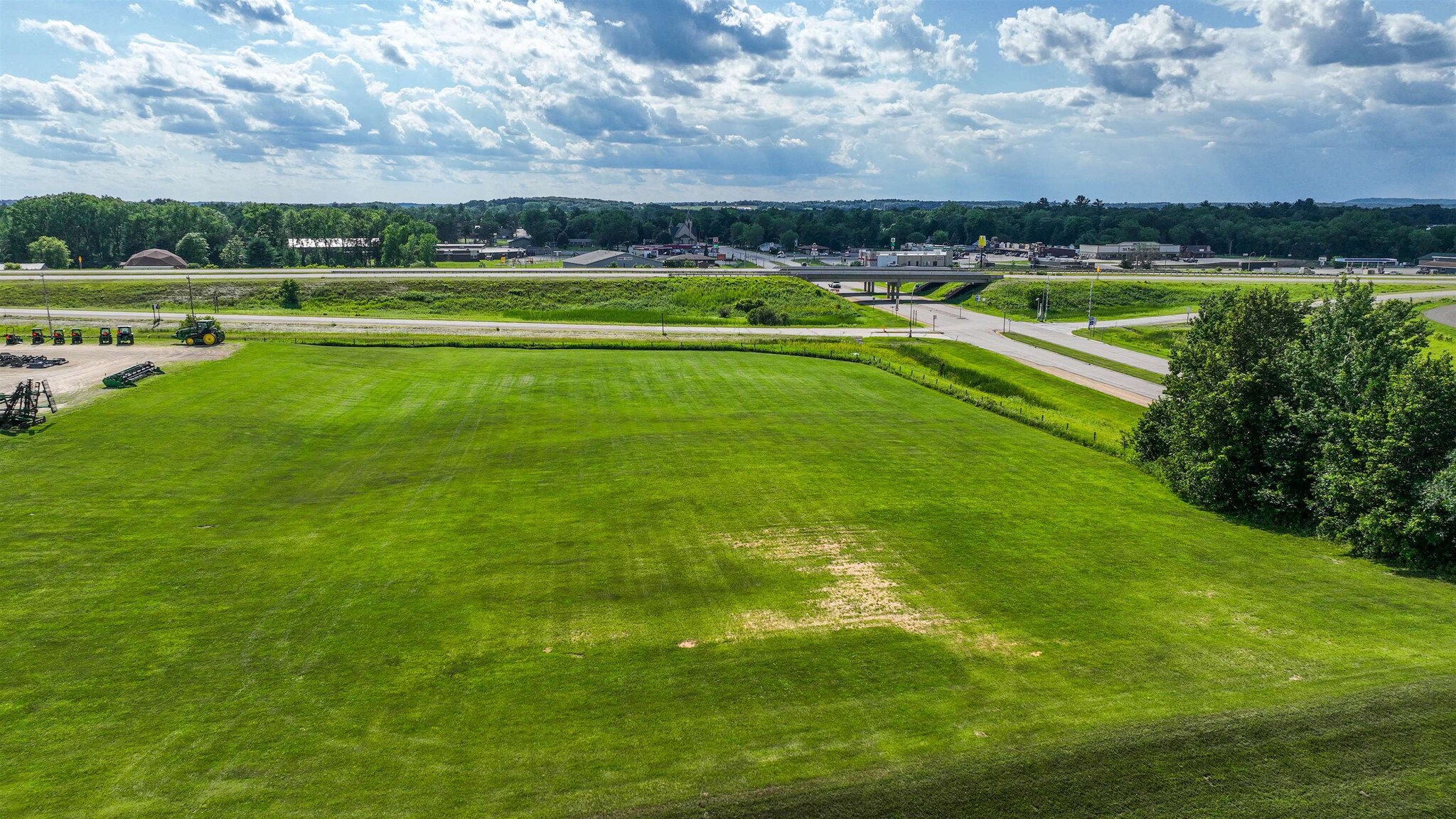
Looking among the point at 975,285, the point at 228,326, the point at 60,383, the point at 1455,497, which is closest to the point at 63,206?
the point at 228,326

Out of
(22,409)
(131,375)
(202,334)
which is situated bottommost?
(22,409)

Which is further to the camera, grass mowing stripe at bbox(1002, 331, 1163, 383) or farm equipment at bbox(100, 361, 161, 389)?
grass mowing stripe at bbox(1002, 331, 1163, 383)

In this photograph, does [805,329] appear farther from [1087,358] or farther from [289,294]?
[289,294]

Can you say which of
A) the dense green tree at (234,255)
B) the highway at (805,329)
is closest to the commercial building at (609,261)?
the dense green tree at (234,255)

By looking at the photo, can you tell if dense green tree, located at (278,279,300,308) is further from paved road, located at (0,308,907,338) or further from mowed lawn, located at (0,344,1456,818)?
mowed lawn, located at (0,344,1456,818)

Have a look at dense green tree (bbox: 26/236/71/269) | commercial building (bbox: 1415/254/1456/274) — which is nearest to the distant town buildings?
commercial building (bbox: 1415/254/1456/274)

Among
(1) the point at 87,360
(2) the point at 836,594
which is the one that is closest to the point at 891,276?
(1) the point at 87,360
